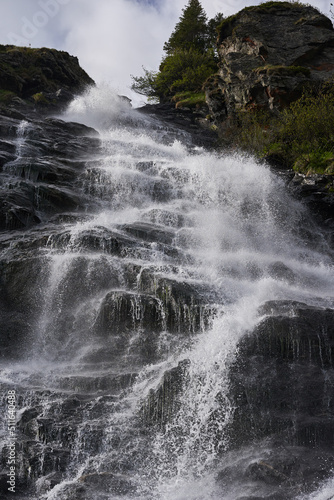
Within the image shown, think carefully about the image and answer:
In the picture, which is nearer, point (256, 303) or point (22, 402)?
point (22, 402)

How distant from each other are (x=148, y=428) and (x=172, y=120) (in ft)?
82.8

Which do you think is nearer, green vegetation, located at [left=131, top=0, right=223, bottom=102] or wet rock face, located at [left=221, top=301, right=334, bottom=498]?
wet rock face, located at [left=221, top=301, right=334, bottom=498]

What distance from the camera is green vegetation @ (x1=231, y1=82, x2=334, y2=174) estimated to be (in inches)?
635

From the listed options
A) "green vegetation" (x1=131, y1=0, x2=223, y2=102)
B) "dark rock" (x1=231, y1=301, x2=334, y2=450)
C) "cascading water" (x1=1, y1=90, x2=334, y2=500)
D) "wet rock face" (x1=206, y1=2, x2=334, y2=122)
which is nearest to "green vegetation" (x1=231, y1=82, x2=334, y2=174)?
"wet rock face" (x1=206, y1=2, x2=334, y2=122)

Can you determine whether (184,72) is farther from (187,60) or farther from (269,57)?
(269,57)

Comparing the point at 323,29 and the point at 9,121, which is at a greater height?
the point at 323,29

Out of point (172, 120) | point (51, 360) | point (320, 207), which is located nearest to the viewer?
point (51, 360)

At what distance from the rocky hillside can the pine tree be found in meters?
10.9

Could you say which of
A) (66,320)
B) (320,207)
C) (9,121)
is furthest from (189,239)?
(9,121)

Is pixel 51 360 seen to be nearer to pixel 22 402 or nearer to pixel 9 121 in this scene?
pixel 22 402

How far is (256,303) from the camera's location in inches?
342

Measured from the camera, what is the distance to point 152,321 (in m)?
8.86

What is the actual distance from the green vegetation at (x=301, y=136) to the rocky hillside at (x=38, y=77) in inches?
593

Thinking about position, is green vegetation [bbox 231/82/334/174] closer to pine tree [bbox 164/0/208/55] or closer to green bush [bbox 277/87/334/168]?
green bush [bbox 277/87/334/168]
